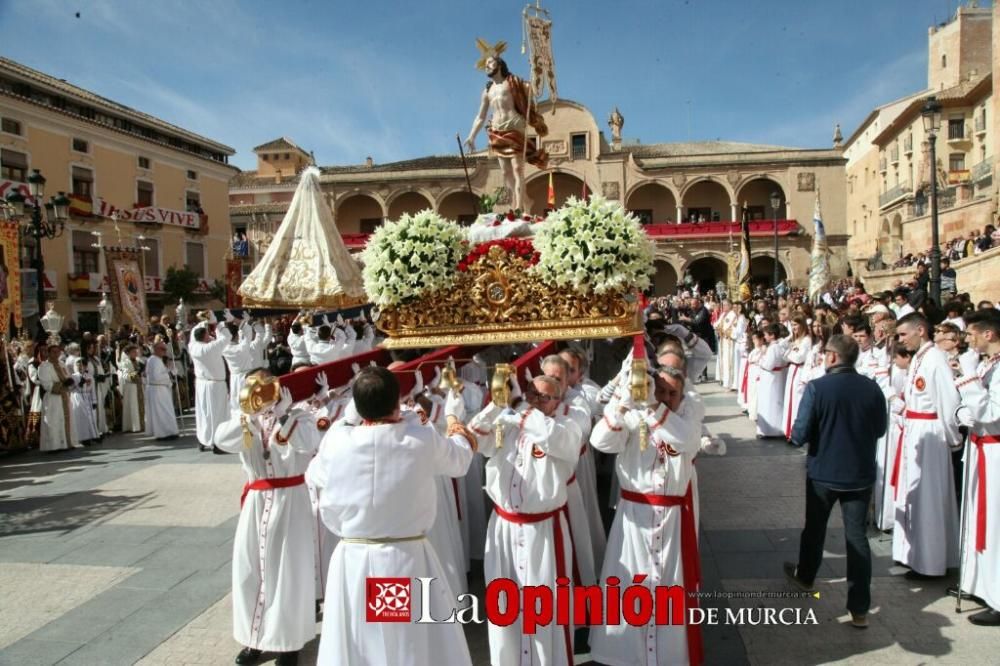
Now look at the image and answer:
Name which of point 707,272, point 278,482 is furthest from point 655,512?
point 707,272

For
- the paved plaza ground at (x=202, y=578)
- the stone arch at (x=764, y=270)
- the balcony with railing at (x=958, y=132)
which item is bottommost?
the paved plaza ground at (x=202, y=578)

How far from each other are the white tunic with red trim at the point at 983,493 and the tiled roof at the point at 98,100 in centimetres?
3623

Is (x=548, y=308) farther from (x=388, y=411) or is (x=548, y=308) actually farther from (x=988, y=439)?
(x=988, y=439)

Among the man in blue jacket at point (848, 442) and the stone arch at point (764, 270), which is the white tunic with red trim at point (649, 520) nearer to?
the man in blue jacket at point (848, 442)

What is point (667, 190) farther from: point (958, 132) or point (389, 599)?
point (389, 599)

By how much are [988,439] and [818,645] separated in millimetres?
1869

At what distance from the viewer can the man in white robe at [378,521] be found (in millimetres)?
3332

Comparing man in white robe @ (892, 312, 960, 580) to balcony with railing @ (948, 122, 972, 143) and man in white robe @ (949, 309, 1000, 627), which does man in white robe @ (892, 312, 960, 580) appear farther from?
balcony with railing @ (948, 122, 972, 143)

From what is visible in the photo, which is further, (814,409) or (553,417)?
(814,409)

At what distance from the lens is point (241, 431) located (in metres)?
4.29

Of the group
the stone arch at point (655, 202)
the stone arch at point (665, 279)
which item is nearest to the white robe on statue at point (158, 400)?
the stone arch at point (665, 279)

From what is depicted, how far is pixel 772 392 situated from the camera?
10484mm

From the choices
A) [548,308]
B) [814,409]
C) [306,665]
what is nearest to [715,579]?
[814,409]

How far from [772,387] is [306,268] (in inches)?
287
